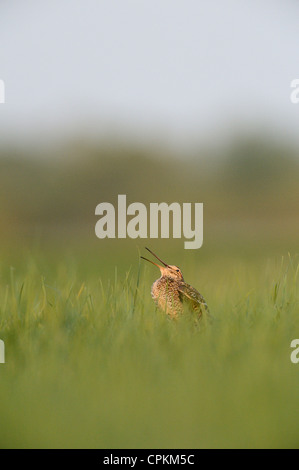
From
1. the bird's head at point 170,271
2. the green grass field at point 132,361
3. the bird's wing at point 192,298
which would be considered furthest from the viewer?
the bird's head at point 170,271

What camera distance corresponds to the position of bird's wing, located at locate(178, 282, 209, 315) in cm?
356

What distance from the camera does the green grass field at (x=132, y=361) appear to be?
8.13 ft

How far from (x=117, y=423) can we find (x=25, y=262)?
1.64m

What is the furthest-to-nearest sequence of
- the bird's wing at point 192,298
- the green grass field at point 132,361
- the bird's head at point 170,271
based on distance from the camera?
the bird's head at point 170,271 < the bird's wing at point 192,298 < the green grass field at point 132,361

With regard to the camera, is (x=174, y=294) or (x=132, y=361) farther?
(x=174, y=294)

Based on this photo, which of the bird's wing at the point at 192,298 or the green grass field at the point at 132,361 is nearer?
the green grass field at the point at 132,361

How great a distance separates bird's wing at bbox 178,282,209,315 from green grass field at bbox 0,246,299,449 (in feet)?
0.27

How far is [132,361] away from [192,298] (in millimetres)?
943

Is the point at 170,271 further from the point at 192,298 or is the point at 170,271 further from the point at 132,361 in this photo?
the point at 132,361

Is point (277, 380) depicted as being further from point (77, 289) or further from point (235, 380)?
point (77, 289)

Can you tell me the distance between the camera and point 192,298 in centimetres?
365

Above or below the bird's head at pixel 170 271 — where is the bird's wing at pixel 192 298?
below

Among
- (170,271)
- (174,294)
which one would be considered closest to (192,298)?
(174,294)

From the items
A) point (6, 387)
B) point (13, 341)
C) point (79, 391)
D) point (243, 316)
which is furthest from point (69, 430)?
point (243, 316)
